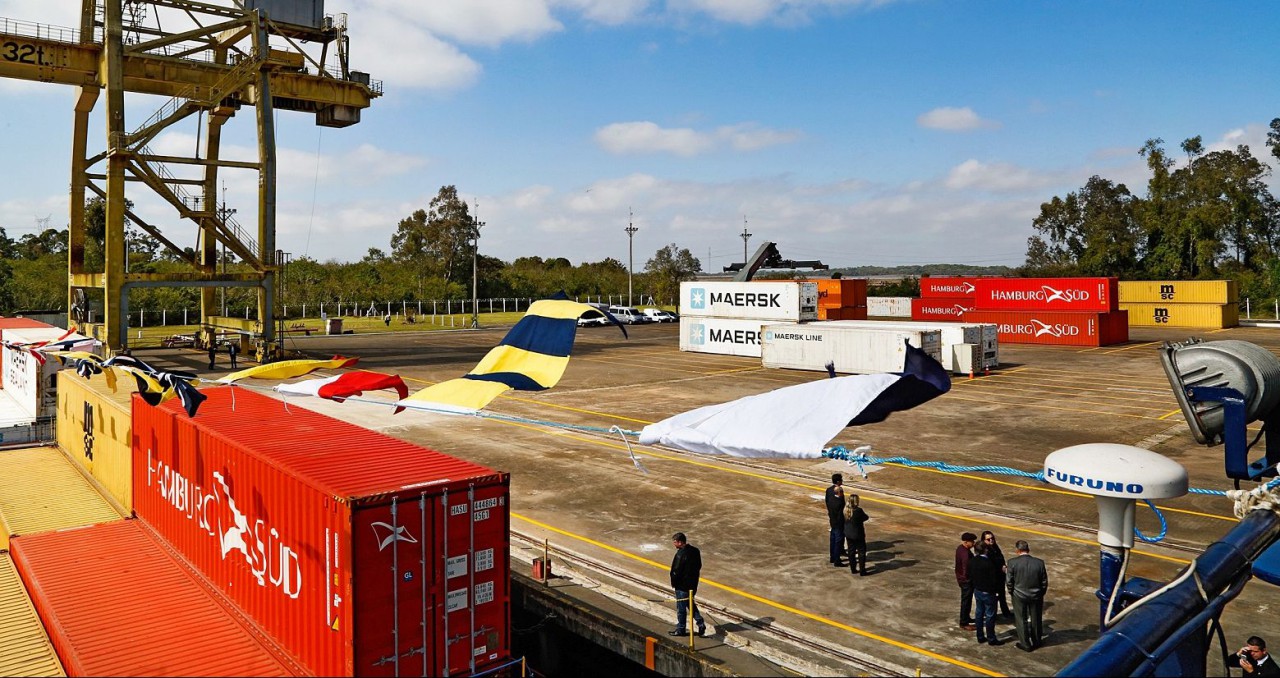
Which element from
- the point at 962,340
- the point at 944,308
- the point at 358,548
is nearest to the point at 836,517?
the point at 358,548

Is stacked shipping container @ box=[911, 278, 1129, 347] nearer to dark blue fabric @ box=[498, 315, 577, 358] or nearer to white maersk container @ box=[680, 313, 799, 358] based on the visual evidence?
white maersk container @ box=[680, 313, 799, 358]

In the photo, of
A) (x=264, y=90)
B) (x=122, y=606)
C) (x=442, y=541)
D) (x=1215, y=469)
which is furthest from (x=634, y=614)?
(x=264, y=90)

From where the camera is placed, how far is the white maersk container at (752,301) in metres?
48.1

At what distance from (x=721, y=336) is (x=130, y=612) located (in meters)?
43.9

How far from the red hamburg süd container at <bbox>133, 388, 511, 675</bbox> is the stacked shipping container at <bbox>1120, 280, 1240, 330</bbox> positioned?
78.3 m

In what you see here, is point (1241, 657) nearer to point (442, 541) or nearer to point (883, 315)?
point (442, 541)

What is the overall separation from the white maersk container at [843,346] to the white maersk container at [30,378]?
31.4m

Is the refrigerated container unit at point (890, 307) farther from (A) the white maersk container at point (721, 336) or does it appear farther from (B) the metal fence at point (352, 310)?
(A) the white maersk container at point (721, 336)

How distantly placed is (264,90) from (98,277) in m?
13.6

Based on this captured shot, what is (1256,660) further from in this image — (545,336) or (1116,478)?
(545,336)

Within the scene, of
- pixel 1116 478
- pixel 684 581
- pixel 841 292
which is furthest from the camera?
pixel 841 292

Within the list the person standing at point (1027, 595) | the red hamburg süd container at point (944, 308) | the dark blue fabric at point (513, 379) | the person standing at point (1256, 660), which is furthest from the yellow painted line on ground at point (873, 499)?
the red hamburg süd container at point (944, 308)

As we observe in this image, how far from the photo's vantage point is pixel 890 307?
9469cm

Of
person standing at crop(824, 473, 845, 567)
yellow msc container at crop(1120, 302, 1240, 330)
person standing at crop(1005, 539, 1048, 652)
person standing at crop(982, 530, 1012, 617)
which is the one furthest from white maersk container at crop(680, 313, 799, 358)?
yellow msc container at crop(1120, 302, 1240, 330)
